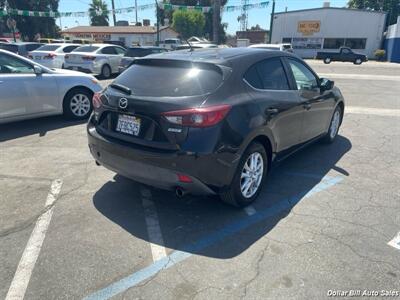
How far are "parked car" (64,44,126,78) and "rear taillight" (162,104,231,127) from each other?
13191mm

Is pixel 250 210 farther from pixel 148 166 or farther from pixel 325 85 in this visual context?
pixel 325 85

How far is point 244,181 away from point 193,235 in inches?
32.2

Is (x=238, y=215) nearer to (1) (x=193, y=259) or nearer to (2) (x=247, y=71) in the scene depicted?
(1) (x=193, y=259)

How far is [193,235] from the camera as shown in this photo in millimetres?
3156

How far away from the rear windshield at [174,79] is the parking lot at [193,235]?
4.21 feet

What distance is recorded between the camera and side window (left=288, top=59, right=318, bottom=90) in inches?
178

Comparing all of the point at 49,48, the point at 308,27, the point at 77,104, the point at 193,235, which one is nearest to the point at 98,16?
the point at 308,27

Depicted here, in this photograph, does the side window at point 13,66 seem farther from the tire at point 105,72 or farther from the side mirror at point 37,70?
the tire at point 105,72

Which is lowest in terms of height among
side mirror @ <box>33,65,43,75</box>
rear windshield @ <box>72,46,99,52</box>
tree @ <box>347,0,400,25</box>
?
rear windshield @ <box>72,46,99,52</box>

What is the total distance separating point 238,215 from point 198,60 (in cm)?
169

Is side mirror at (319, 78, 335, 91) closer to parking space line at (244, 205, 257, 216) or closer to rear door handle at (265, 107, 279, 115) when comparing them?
rear door handle at (265, 107, 279, 115)

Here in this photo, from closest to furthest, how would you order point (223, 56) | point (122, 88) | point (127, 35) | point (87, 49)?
1. point (122, 88)
2. point (223, 56)
3. point (87, 49)
4. point (127, 35)

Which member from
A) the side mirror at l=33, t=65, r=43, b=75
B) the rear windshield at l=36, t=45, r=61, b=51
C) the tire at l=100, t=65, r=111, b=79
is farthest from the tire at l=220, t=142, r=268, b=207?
the rear windshield at l=36, t=45, r=61, b=51

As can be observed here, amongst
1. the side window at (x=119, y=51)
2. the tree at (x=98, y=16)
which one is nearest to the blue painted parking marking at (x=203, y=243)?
the side window at (x=119, y=51)
